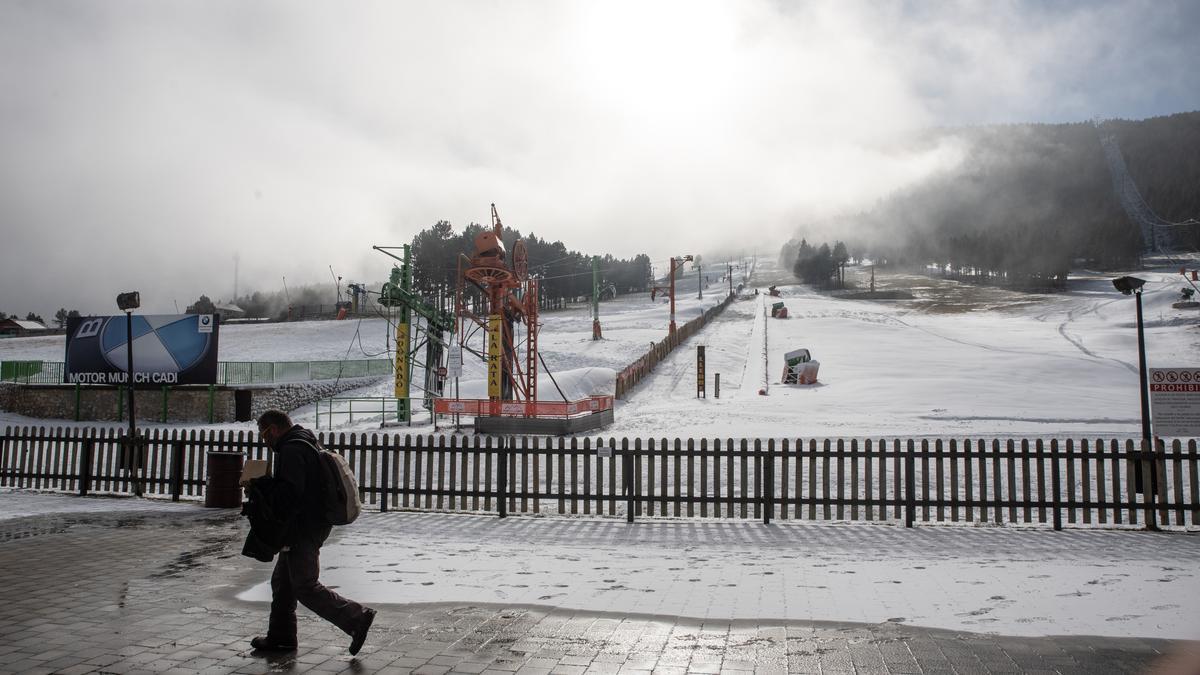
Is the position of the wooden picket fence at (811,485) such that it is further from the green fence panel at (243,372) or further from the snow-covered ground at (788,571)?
the green fence panel at (243,372)

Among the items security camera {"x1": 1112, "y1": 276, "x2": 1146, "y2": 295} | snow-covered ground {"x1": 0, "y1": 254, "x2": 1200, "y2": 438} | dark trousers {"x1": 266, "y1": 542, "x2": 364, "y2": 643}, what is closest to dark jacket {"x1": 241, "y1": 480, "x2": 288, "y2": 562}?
dark trousers {"x1": 266, "y1": 542, "x2": 364, "y2": 643}

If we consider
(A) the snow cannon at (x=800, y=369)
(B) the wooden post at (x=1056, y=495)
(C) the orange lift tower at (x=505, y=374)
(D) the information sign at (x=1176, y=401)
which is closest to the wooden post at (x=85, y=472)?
(C) the orange lift tower at (x=505, y=374)

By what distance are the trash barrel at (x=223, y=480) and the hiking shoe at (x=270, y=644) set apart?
7388mm

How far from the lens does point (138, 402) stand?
94.1ft

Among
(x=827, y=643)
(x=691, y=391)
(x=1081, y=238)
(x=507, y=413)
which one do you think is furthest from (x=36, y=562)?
(x=1081, y=238)

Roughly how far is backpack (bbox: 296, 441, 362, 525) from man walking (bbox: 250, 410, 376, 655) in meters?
0.02

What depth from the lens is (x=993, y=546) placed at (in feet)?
29.6

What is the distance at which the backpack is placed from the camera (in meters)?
5.20

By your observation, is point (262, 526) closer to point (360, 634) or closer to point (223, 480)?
point (360, 634)

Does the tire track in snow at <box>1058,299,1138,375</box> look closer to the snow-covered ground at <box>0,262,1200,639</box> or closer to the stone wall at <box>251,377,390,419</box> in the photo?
the snow-covered ground at <box>0,262,1200,639</box>

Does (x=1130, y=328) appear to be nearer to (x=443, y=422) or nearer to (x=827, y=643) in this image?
(x=443, y=422)

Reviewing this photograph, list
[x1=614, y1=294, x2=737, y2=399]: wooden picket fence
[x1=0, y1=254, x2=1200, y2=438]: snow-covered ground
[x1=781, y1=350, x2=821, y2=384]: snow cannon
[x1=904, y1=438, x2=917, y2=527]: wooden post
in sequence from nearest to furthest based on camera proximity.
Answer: [x1=904, y1=438, x2=917, y2=527]: wooden post, [x1=0, y1=254, x2=1200, y2=438]: snow-covered ground, [x1=614, y1=294, x2=737, y2=399]: wooden picket fence, [x1=781, y1=350, x2=821, y2=384]: snow cannon

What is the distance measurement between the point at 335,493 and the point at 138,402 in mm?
28286

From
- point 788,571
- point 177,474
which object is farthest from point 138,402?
point 788,571
